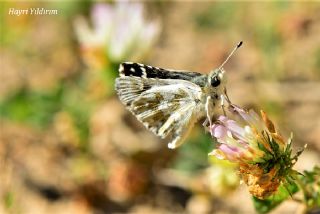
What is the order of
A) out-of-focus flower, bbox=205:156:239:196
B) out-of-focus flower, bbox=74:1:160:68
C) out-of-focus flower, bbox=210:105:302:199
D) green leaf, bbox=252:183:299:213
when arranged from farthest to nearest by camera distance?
out-of-focus flower, bbox=74:1:160:68
out-of-focus flower, bbox=205:156:239:196
green leaf, bbox=252:183:299:213
out-of-focus flower, bbox=210:105:302:199

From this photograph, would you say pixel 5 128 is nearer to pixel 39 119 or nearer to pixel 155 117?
pixel 39 119

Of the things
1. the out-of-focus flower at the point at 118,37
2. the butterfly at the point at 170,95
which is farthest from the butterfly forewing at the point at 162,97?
the out-of-focus flower at the point at 118,37

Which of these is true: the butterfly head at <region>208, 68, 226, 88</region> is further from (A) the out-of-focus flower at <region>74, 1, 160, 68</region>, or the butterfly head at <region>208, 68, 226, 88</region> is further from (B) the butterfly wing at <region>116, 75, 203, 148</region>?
(A) the out-of-focus flower at <region>74, 1, 160, 68</region>

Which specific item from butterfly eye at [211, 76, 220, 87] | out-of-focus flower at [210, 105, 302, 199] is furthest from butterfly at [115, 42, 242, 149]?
out-of-focus flower at [210, 105, 302, 199]

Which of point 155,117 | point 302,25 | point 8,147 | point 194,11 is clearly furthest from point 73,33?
point 155,117

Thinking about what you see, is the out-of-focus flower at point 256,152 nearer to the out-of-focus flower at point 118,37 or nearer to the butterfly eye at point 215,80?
the butterfly eye at point 215,80

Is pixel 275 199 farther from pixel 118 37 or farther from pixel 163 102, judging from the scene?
pixel 118 37
